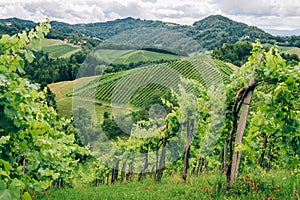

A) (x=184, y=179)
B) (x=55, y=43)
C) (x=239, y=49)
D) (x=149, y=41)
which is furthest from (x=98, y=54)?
(x=55, y=43)

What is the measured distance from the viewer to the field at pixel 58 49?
118 meters

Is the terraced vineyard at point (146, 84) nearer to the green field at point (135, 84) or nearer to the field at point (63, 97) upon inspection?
the green field at point (135, 84)

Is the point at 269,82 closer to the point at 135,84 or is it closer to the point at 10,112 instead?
the point at 10,112

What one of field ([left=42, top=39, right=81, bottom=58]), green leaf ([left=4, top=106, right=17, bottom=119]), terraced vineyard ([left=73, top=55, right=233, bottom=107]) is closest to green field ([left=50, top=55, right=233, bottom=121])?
terraced vineyard ([left=73, top=55, right=233, bottom=107])

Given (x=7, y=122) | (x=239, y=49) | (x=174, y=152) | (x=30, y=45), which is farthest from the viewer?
(x=239, y=49)

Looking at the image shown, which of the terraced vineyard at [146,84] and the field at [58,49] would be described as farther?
the field at [58,49]

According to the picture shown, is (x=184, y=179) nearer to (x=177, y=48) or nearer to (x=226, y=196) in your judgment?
(x=226, y=196)

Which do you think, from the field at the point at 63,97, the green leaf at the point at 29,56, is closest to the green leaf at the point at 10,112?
the green leaf at the point at 29,56

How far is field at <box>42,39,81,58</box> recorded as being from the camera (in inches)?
4656

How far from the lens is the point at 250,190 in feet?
15.4


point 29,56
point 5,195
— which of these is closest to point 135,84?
point 29,56

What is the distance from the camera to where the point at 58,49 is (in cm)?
12538

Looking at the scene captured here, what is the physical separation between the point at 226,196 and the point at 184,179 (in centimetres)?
→ 266

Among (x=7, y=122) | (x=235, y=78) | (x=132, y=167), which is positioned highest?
(x=235, y=78)
